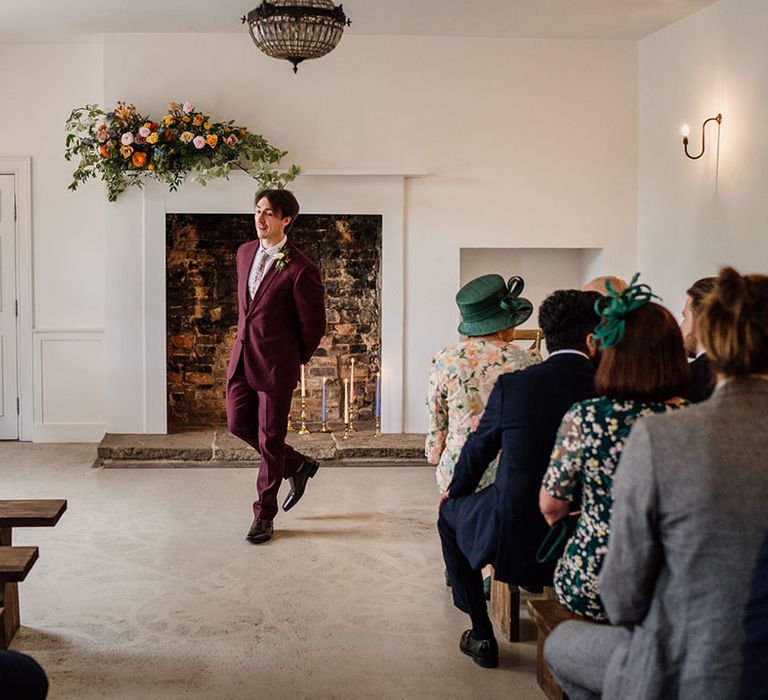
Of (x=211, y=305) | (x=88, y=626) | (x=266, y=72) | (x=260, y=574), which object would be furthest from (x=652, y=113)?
(x=88, y=626)

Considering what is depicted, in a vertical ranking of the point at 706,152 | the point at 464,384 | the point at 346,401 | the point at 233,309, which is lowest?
the point at 346,401

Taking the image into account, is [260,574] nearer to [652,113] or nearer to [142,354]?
[142,354]

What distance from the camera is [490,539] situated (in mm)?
3111

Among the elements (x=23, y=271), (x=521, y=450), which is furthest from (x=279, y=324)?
(x=23, y=271)

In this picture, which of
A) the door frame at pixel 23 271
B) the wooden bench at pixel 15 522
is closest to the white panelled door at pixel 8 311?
the door frame at pixel 23 271

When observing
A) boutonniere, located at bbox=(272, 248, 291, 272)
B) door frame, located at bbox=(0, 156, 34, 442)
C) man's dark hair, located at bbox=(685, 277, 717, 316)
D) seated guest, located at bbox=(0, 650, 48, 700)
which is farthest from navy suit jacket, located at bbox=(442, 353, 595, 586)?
door frame, located at bbox=(0, 156, 34, 442)

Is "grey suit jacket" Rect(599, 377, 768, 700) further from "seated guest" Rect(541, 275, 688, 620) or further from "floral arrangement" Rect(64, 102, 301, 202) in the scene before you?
"floral arrangement" Rect(64, 102, 301, 202)

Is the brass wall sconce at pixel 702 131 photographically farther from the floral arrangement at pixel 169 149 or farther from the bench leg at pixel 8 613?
the bench leg at pixel 8 613

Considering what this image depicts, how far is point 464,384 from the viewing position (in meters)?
3.59

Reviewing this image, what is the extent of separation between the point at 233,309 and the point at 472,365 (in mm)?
4220

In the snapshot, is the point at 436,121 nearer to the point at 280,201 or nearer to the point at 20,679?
the point at 280,201

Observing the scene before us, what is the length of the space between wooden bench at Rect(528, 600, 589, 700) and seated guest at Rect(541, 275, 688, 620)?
12 cm

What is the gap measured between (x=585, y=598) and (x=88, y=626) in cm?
206

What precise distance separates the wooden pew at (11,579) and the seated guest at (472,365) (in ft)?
4.54
